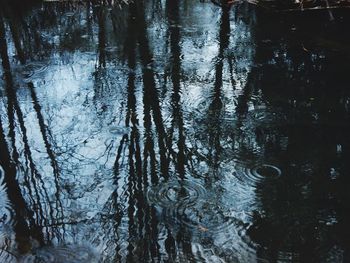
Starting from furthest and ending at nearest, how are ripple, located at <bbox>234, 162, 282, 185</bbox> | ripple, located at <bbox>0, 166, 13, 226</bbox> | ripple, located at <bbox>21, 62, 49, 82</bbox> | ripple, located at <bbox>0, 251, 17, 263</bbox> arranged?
ripple, located at <bbox>21, 62, 49, 82</bbox>, ripple, located at <bbox>234, 162, 282, 185</bbox>, ripple, located at <bbox>0, 166, 13, 226</bbox>, ripple, located at <bbox>0, 251, 17, 263</bbox>

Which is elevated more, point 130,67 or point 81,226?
point 130,67

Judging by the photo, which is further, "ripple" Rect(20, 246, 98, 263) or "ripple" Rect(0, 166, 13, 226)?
"ripple" Rect(0, 166, 13, 226)

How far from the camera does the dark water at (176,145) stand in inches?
142

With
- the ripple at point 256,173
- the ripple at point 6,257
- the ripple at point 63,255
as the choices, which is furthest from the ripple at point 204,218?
the ripple at point 6,257

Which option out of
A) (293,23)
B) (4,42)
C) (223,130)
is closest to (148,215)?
(223,130)

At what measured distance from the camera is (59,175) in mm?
4457

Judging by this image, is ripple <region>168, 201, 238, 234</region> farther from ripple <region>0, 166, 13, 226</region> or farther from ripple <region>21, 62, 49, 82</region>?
ripple <region>21, 62, 49, 82</region>

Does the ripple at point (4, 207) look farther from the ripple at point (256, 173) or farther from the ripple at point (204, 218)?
the ripple at point (256, 173)

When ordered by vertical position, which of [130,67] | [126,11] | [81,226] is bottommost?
[81,226]

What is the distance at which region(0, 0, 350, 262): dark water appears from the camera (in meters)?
3.61

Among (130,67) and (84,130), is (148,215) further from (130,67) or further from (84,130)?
(130,67)

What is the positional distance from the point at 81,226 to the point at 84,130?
1.71 m


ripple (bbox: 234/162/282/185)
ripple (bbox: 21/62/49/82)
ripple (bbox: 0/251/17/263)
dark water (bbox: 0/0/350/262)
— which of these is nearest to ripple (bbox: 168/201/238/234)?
dark water (bbox: 0/0/350/262)

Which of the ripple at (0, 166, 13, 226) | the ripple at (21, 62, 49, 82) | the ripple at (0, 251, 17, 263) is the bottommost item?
the ripple at (0, 251, 17, 263)
